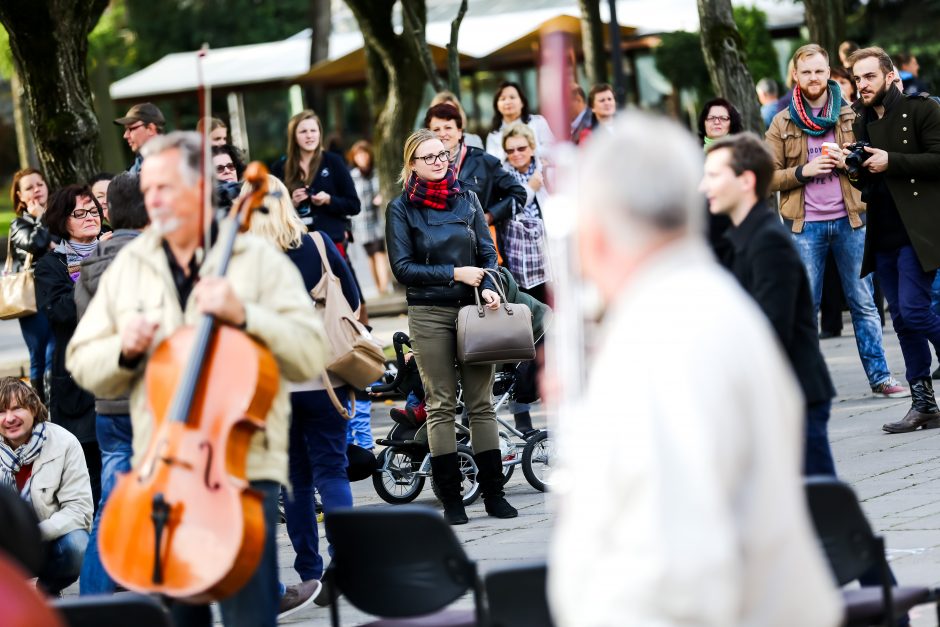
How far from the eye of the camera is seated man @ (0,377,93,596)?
7199 mm

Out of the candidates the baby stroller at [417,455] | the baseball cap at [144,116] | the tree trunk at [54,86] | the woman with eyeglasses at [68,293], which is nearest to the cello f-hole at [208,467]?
the woman with eyeglasses at [68,293]

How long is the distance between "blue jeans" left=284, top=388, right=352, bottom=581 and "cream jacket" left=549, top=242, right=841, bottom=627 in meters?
3.93

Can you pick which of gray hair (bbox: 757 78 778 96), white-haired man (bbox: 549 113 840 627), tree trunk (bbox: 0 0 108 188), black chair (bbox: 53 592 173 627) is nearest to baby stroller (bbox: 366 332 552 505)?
tree trunk (bbox: 0 0 108 188)

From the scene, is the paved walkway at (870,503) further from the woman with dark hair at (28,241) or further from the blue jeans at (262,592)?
the woman with dark hair at (28,241)

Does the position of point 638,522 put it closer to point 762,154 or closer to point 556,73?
point 556,73

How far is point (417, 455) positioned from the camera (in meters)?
9.03

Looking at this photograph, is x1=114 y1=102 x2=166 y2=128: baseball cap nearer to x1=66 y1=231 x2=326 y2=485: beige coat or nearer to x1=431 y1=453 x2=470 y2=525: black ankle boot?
x1=431 y1=453 x2=470 y2=525: black ankle boot

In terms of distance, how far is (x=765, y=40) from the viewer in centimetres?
2817

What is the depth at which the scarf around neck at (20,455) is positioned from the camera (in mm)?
7246

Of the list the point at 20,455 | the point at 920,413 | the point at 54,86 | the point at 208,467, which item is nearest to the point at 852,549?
the point at 208,467

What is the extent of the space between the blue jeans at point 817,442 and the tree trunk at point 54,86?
817 cm

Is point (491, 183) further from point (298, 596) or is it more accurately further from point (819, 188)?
point (298, 596)

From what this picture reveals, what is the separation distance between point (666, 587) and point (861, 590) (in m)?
2.24

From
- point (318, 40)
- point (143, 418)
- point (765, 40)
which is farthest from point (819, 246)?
point (318, 40)
